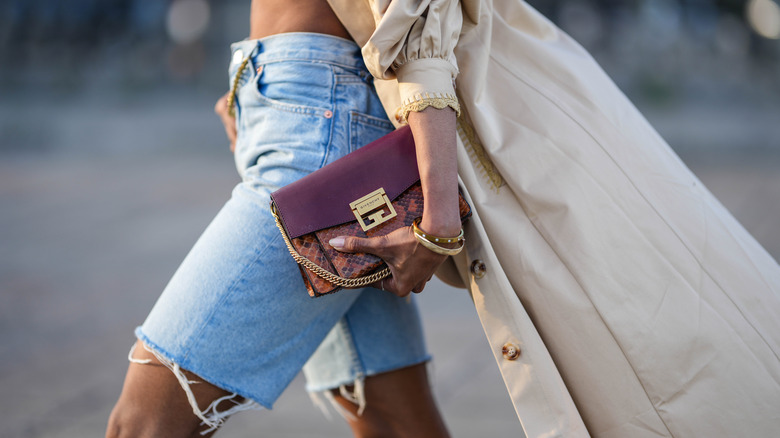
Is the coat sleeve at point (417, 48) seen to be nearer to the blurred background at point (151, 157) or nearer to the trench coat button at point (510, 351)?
the trench coat button at point (510, 351)

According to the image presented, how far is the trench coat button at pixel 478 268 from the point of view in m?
1.50

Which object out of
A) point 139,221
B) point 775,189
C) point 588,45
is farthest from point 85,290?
point 588,45

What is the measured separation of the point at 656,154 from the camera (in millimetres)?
1606

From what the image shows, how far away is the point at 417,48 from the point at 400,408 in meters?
0.99

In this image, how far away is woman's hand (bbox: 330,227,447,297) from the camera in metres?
1.36

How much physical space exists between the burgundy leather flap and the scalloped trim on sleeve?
0.26 feet

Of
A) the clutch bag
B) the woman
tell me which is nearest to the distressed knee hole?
the woman

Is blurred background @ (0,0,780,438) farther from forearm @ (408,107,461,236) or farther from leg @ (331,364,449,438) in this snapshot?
forearm @ (408,107,461,236)

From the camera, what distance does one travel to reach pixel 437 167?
4.51 ft

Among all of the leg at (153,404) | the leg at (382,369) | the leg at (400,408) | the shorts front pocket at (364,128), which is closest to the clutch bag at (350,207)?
the shorts front pocket at (364,128)

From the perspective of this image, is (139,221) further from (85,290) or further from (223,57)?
(223,57)

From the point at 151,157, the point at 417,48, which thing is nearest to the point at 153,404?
the point at 417,48

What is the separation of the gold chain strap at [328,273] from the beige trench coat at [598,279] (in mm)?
242

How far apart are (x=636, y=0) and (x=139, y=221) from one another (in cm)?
1504
